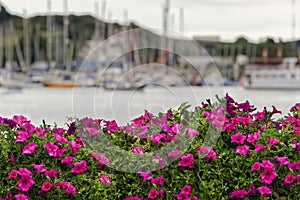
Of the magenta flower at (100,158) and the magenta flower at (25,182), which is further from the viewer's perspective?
the magenta flower at (100,158)

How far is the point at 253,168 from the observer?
5082 millimetres

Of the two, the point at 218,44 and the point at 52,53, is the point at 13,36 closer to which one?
the point at 52,53

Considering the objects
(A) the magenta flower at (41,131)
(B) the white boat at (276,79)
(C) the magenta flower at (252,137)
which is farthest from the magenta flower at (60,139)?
(B) the white boat at (276,79)

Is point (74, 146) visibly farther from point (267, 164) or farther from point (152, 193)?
point (267, 164)

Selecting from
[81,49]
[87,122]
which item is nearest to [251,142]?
[87,122]

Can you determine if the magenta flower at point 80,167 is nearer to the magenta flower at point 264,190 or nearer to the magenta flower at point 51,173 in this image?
the magenta flower at point 51,173

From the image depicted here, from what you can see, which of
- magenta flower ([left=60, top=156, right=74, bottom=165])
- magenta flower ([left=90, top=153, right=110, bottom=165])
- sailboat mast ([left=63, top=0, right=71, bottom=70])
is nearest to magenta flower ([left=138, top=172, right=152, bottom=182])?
magenta flower ([left=90, top=153, right=110, bottom=165])

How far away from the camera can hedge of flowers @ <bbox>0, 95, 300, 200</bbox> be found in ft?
16.3

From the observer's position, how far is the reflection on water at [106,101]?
5.75m

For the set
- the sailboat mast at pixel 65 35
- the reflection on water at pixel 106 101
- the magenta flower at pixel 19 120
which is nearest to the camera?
the magenta flower at pixel 19 120

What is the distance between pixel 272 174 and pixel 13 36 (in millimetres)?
69354

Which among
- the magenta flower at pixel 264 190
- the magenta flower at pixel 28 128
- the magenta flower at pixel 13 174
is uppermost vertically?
the magenta flower at pixel 28 128

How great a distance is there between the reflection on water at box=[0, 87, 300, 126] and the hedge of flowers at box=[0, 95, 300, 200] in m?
0.26

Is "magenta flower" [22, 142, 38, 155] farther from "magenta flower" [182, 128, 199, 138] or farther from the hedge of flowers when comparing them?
"magenta flower" [182, 128, 199, 138]
